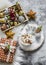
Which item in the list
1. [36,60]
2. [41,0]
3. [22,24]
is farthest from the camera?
[41,0]

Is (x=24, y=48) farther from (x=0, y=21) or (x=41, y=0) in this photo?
(x=41, y=0)

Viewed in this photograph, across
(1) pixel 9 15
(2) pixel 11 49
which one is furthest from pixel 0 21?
(2) pixel 11 49

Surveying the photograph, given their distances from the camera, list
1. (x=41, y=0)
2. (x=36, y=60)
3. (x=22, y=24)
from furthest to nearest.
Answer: (x=41, y=0), (x=22, y=24), (x=36, y=60)

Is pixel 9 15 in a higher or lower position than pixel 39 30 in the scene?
higher

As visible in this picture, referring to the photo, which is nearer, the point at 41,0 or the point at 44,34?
the point at 44,34

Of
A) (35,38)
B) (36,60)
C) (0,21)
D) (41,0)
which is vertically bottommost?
(36,60)

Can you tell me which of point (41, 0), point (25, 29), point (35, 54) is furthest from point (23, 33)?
point (41, 0)

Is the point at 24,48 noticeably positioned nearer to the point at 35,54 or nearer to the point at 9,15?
the point at 35,54

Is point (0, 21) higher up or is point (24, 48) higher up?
point (0, 21)

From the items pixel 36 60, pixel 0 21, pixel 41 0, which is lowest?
pixel 36 60
